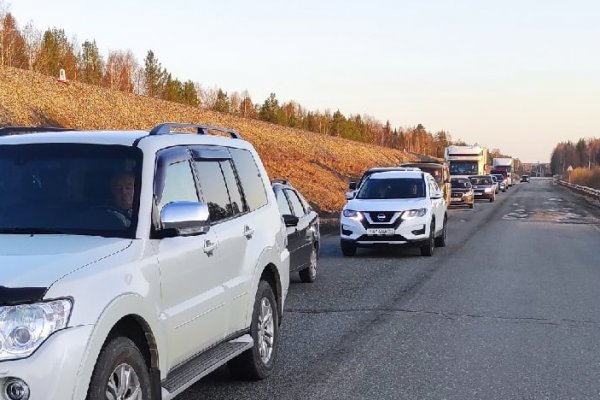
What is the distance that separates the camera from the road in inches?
238

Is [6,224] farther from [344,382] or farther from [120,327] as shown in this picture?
[344,382]

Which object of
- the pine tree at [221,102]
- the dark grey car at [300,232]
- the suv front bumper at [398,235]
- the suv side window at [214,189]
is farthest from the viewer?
the pine tree at [221,102]

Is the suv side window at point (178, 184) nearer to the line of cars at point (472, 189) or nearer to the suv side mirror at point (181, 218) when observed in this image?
the suv side mirror at point (181, 218)

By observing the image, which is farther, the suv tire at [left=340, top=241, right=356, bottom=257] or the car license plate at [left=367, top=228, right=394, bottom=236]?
the suv tire at [left=340, top=241, right=356, bottom=257]

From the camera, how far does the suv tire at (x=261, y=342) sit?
6109 millimetres

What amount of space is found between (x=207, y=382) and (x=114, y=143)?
7.60ft

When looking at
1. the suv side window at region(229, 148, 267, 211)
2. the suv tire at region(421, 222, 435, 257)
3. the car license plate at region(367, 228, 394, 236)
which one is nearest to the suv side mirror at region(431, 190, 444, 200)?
the suv tire at region(421, 222, 435, 257)

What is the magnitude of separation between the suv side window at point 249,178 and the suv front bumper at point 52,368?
2956mm

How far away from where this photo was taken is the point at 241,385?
615 cm

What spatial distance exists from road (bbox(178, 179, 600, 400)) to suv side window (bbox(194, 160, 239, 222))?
1.41m

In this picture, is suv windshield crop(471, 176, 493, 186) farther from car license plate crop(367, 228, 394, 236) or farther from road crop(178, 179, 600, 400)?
car license plate crop(367, 228, 394, 236)

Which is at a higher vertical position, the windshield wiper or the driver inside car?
the driver inside car

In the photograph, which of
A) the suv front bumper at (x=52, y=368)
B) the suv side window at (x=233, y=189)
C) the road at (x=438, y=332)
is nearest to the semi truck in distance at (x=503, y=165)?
the road at (x=438, y=332)

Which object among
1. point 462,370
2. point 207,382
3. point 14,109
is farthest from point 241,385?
point 14,109
